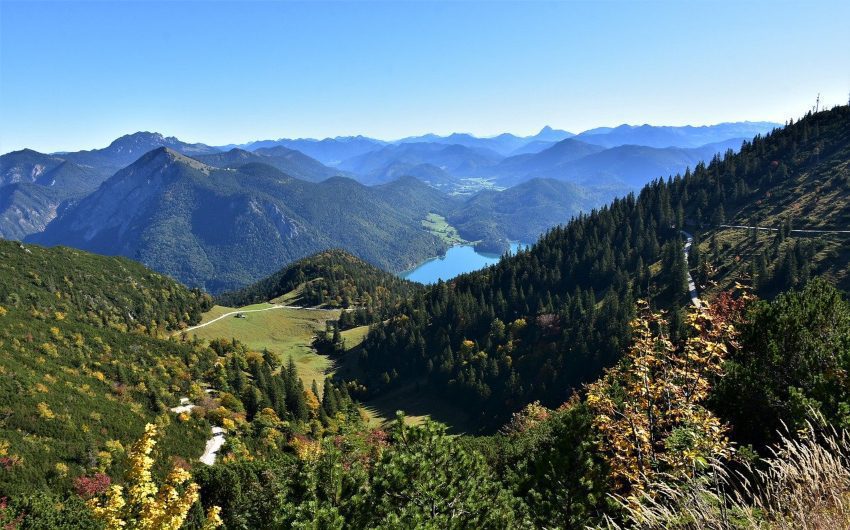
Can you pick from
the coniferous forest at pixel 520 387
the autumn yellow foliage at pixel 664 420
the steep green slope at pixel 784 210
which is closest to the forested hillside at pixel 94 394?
the coniferous forest at pixel 520 387

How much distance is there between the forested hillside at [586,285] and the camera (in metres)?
103

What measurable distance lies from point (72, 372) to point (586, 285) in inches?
5105

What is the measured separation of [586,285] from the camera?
141 meters

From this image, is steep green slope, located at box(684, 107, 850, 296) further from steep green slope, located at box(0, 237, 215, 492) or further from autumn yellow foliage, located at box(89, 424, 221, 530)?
steep green slope, located at box(0, 237, 215, 492)

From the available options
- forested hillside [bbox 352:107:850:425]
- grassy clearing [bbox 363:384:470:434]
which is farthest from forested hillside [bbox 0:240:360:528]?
forested hillside [bbox 352:107:850:425]

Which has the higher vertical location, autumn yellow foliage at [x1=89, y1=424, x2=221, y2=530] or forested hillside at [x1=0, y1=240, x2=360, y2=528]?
autumn yellow foliage at [x1=89, y1=424, x2=221, y2=530]

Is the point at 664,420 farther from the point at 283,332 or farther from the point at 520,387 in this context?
the point at 283,332

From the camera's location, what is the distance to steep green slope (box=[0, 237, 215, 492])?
48.2m

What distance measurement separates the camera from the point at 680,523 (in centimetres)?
673

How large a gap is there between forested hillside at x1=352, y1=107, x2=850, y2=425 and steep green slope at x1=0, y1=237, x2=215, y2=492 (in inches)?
2524

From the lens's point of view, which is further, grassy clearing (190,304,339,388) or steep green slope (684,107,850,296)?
grassy clearing (190,304,339,388)

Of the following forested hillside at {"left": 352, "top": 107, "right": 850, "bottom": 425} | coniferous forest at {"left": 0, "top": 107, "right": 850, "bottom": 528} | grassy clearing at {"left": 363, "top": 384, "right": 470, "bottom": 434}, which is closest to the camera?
coniferous forest at {"left": 0, "top": 107, "right": 850, "bottom": 528}

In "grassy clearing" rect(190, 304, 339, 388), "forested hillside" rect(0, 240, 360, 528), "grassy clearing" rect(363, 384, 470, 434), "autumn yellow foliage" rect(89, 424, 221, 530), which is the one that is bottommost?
"grassy clearing" rect(363, 384, 470, 434)

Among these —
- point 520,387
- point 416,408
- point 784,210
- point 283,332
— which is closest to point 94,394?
point 416,408
